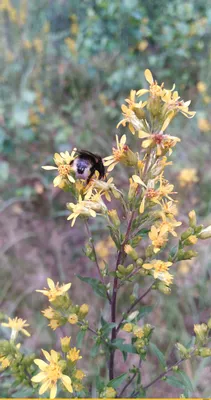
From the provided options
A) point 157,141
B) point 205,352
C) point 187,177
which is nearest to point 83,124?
point 187,177

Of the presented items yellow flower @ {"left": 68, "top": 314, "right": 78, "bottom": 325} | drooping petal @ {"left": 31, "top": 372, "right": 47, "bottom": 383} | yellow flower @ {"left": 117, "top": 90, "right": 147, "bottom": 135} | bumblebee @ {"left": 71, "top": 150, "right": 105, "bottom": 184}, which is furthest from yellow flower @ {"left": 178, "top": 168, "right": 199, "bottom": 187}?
drooping petal @ {"left": 31, "top": 372, "right": 47, "bottom": 383}

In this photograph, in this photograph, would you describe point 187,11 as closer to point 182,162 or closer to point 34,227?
point 182,162

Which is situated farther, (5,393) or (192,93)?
(192,93)

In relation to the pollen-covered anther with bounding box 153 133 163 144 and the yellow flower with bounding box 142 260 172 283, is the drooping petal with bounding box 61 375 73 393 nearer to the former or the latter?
the yellow flower with bounding box 142 260 172 283

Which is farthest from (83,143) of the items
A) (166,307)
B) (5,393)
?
(5,393)

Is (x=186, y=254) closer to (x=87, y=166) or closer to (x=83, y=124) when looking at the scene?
(x=87, y=166)

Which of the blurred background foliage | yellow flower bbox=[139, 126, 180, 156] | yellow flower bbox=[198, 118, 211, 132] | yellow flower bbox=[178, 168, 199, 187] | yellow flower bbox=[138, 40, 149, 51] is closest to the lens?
yellow flower bbox=[139, 126, 180, 156]

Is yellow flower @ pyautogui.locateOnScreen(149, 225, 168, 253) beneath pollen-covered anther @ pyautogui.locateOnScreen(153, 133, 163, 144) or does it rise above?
beneath
